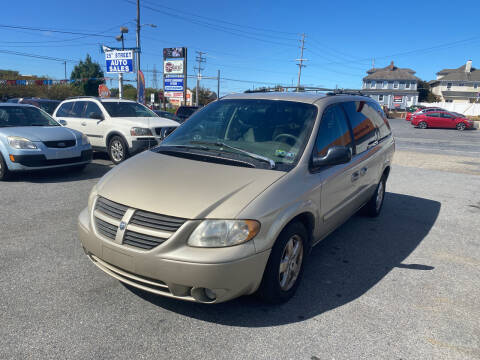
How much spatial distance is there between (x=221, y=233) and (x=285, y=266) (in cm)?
78

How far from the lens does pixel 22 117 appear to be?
769 centimetres

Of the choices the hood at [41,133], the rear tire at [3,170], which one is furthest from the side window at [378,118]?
the rear tire at [3,170]

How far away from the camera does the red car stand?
30984mm

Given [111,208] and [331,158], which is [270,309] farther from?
[111,208]

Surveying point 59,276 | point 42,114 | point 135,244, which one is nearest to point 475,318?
point 135,244

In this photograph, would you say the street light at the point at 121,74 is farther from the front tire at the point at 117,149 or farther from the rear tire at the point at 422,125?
the rear tire at the point at 422,125

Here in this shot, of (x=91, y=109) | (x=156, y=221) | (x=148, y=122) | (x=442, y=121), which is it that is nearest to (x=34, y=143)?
(x=148, y=122)

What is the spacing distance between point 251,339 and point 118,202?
143 cm

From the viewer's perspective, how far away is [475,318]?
119 inches

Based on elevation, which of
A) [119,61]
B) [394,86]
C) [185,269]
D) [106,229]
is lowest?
[185,269]

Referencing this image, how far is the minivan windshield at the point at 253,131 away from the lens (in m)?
3.35

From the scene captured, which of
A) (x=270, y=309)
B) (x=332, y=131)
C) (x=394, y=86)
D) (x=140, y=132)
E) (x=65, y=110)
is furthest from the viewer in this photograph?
(x=394, y=86)

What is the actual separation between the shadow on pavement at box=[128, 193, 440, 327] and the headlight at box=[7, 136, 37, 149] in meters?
5.05

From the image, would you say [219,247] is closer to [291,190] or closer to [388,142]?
[291,190]
